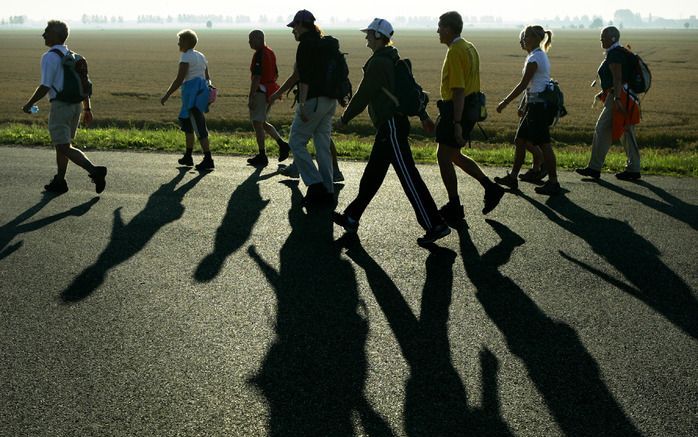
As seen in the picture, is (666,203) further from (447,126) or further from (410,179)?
(410,179)

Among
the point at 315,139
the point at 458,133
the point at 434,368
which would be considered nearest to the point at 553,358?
the point at 434,368

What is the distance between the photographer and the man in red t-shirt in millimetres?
9547

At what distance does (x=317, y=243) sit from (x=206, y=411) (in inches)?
116

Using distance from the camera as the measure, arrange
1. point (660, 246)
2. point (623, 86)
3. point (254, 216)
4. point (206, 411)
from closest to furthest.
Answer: point (206, 411) → point (660, 246) → point (254, 216) → point (623, 86)

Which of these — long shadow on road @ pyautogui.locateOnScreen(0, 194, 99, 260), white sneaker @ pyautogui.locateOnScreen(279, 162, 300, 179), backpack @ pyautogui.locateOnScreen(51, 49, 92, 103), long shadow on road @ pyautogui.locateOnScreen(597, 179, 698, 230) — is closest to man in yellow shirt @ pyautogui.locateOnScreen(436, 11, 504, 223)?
long shadow on road @ pyautogui.locateOnScreen(597, 179, 698, 230)

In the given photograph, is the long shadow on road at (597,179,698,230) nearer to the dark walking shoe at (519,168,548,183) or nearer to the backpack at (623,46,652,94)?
the dark walking shoe at (519,168,548,183)

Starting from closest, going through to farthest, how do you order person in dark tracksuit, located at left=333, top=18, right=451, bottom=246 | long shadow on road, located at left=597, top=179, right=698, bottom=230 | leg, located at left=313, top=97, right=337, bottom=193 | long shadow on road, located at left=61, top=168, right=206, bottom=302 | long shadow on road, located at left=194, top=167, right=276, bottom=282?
long shadow on road, located at left=61, top=168, right=206, bottom=302 → long shadow on road, located at left=194, top=167, right=276, bottom=282 → person in dark tracksuit, located at left=333, top=18, right=451, bottom=246 → long shadow on road, located at left=597, top=179, right=698, bottom=230 → leg, located at left=313, top=97, right=337, bottom=193

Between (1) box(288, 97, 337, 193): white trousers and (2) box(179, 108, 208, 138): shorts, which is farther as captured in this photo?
(2) box(179, 108, 208, 138): shorts

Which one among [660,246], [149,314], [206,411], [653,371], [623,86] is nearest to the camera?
[206,411]

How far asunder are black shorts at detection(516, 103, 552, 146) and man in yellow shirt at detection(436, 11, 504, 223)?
1479 mm

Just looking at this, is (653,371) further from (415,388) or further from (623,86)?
(623,86)

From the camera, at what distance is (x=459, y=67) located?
6.47m

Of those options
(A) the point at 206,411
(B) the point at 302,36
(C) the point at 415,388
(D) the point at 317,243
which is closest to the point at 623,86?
(B) the point at 302,36

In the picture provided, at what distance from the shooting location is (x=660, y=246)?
6.28 metres
